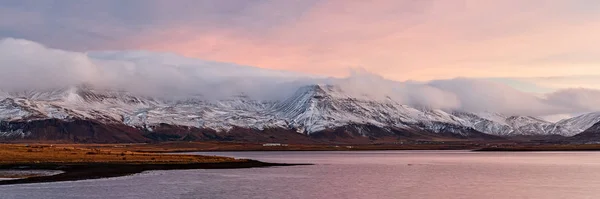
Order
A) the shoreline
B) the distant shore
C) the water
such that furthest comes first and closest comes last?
the distant shore, the shoreline, the water

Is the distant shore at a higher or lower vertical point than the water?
higher

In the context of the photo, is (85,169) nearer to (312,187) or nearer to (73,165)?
(73,165)

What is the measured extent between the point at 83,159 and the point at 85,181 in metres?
40.6

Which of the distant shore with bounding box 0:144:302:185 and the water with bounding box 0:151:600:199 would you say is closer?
the water with bounding box 0:151:600:199

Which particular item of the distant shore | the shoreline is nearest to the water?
the shoreline

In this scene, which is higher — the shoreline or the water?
the shoreline

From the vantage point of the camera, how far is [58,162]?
113 meters

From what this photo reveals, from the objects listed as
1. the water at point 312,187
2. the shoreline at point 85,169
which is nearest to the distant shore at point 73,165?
the shoreline at point 85,169

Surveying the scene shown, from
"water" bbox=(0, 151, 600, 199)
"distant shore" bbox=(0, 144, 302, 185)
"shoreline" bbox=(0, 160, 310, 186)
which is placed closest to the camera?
"water" bbox=(0, 151, 600, 199)

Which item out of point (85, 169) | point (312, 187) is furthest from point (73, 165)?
point (312, 187)

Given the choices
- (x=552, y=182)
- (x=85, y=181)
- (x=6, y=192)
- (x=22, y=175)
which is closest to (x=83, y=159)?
(x=22, y=175)

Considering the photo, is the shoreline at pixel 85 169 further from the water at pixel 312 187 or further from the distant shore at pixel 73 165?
the water at pixel 312 187

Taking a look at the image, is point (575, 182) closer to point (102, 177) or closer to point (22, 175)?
point (102, 177)

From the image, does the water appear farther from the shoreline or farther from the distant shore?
the distant shore
